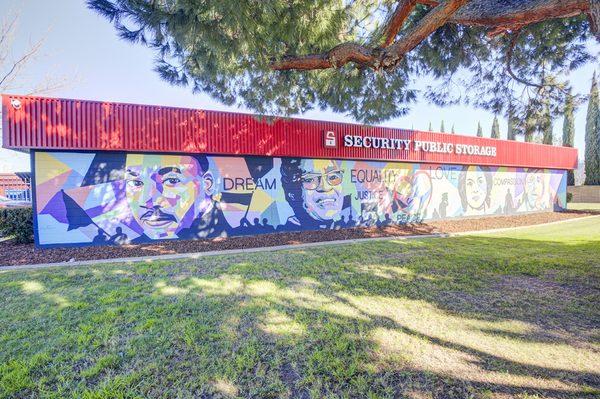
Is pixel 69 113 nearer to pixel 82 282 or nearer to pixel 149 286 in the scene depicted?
pixel 82 282

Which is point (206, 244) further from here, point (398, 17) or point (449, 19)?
point (449, 19)

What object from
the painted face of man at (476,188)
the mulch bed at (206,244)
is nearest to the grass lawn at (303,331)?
the mulch bed at (206,244)

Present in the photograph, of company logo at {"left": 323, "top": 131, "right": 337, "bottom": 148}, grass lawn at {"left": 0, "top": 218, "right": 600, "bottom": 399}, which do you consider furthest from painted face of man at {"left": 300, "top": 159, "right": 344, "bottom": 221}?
grass lawn at {"left": 0, "top": 218, "right": 600, "bottom": 399}

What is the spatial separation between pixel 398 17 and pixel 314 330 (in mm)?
5915

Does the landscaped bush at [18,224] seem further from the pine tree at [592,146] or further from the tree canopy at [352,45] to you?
the pine tree at [592,146]

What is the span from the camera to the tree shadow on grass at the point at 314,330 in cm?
260

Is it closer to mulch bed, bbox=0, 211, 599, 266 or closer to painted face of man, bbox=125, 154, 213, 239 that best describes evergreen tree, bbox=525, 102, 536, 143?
mulch bed, bbox=0, 211, 599, 266

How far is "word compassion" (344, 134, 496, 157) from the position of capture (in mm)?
11841

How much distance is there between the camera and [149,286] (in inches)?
198

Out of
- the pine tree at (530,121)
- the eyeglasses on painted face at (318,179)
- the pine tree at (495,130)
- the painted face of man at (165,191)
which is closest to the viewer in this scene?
the pine tree at (530,121)

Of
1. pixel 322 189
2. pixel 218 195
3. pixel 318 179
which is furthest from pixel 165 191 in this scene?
pixel 322 189

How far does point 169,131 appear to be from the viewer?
29.8ft

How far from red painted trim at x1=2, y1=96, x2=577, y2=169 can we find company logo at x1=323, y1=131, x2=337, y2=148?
0.46 ft

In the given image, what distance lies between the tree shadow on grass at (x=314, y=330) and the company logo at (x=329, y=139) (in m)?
6.18
